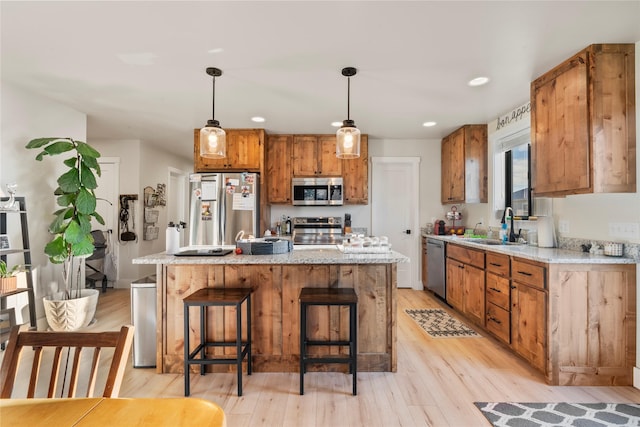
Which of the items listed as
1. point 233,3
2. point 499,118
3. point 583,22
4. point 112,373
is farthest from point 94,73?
point 499,118

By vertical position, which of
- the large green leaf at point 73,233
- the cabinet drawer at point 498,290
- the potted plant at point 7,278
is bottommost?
the cabinet drawer at point 498,290

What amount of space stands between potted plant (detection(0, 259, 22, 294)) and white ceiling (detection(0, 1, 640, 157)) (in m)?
1.74

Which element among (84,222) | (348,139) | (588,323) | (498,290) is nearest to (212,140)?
(348,139)

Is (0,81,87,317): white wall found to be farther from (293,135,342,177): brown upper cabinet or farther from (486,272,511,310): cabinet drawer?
(486,272,511,310): cabinet drawer

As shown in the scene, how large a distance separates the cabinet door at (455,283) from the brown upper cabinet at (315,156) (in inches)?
80.5

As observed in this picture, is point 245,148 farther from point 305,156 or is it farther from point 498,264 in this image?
point 498,264

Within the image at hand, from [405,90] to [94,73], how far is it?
2873mm

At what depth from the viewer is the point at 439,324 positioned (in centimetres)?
356

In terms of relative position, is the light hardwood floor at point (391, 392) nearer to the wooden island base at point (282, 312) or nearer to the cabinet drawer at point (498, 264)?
the wooden island base at point (282, 312)

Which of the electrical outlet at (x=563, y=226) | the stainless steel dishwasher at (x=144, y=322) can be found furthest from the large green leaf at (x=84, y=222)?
the electrical outlet at (x=563, y=226)

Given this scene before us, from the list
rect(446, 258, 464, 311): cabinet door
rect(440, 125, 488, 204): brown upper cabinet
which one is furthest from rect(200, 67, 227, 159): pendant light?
rect(440, 125, 488, 204): brown upper cabinet

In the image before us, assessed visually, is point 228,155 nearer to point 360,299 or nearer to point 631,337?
point 360,299

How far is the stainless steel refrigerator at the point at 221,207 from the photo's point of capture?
4.27 metres

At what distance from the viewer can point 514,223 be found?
148 inches
